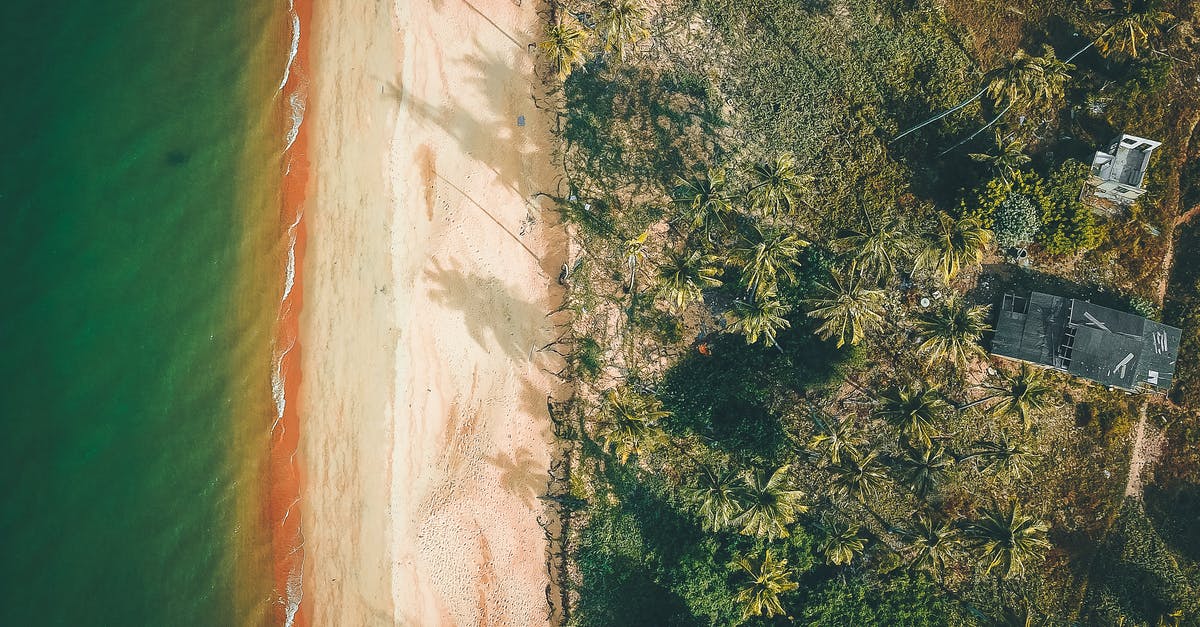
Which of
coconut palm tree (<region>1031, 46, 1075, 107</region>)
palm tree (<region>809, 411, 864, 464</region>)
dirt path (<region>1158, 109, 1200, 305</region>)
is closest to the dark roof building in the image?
dirt path (<region>1158, 109, 1200, 305</region>)

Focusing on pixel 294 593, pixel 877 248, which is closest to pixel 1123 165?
pixel 877 248

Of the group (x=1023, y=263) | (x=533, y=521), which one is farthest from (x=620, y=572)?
(x=1023, y=263)

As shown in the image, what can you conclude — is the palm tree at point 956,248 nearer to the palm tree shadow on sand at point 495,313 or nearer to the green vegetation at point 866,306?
the green vegetation at point 866,306

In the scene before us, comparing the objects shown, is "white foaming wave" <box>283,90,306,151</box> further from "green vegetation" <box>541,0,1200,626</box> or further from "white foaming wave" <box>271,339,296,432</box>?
"green vegetation" <box>541,0,1200,626</box>

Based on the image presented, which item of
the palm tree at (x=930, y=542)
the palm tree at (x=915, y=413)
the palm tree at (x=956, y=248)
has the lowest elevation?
the palm tree at (x=930, y=542)

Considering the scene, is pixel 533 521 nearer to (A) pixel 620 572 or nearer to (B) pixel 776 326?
(A) pixel 620 572

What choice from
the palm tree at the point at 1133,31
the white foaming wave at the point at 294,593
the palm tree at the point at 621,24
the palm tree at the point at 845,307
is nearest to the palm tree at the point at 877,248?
the palm tree at the point at 845,307

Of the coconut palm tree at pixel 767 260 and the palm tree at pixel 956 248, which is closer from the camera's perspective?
the coconut palm tree at pixel 767 260
